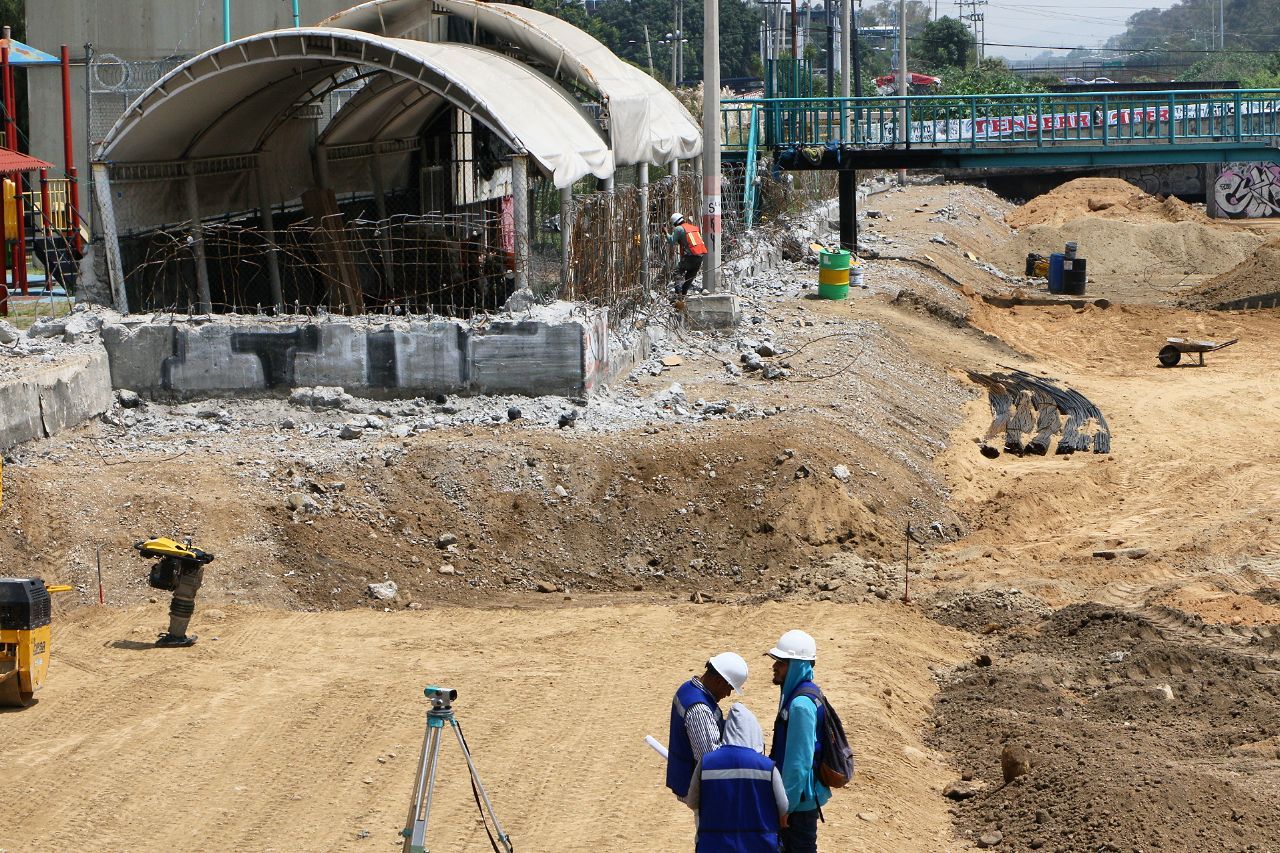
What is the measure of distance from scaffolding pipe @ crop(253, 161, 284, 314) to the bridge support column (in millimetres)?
14760

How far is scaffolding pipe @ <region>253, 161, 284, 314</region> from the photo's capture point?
69.7 ft

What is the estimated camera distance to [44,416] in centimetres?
1602

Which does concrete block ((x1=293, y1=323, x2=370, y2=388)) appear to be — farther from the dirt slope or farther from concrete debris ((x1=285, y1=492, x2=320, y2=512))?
the dirt slope

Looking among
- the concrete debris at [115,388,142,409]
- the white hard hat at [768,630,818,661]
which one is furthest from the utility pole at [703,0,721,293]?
the white hard hat at [768,630,818,661]

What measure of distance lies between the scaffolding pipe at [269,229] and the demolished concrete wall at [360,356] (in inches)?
125

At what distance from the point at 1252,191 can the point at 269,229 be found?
4033 cm

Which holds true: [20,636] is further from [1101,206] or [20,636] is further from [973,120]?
[1101,206]

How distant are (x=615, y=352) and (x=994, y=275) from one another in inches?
914

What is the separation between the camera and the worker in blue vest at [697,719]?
681cm

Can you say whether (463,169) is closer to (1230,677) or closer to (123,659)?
(123,659)

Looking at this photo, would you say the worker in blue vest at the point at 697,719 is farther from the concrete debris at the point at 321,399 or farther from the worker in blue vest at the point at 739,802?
the concrete debris at the point at 321,399

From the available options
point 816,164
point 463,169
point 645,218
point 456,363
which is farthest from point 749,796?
point 816,164

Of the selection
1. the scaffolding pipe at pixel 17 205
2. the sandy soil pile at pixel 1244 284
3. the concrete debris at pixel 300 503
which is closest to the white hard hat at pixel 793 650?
the concrete debris at pixel 300 503

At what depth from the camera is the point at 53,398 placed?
16.2 m
